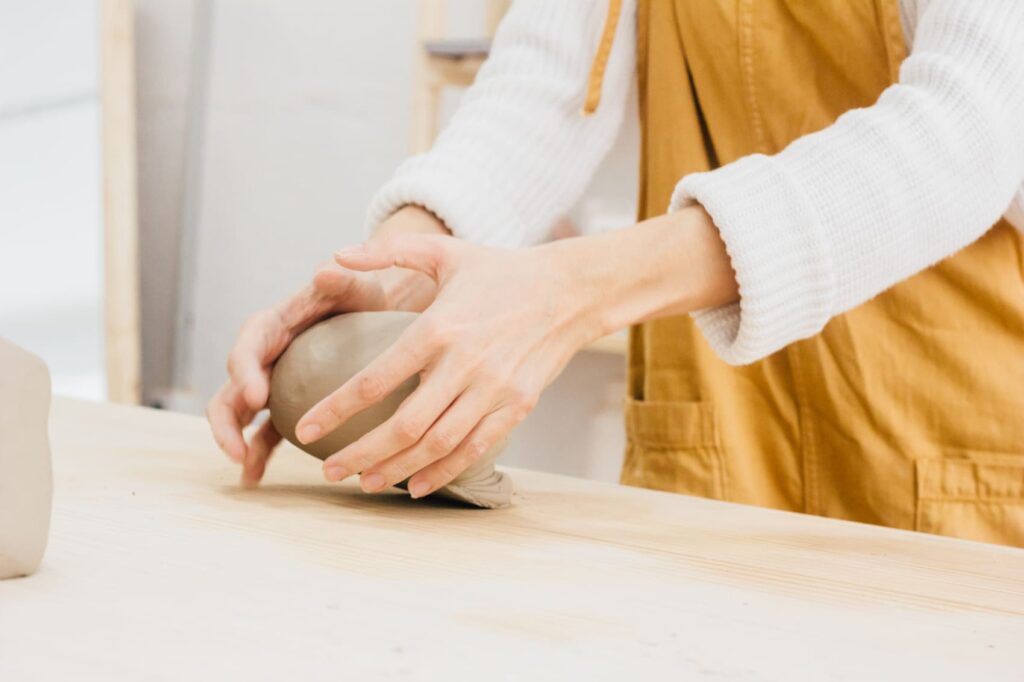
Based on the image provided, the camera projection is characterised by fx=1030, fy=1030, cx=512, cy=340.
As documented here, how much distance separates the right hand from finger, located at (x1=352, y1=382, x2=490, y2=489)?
6.2 inches

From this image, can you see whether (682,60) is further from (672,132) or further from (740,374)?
(740,374)

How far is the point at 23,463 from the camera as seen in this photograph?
516 millimetres

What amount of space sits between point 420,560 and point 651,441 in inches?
19.5

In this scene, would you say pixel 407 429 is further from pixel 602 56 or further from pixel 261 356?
pixel 602 56

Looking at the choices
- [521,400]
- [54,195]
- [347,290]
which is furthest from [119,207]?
[521,400]

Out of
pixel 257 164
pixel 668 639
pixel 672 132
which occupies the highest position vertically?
pixel 672 132

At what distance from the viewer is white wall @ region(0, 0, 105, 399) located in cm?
249

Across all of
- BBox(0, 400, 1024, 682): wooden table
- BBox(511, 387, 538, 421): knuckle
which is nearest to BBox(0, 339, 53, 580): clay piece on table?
BBox(0, 400, 1024, 682): wooden table

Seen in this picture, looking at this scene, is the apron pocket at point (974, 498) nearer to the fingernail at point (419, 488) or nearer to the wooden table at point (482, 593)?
the wooden table at point (482, 593)

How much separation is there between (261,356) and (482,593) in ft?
1.18

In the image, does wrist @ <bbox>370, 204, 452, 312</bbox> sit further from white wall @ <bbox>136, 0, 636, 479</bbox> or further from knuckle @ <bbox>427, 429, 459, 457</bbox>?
white wall @ <bbox>136, 0, 636, 479</bbox>

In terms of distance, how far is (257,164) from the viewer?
2566 mm

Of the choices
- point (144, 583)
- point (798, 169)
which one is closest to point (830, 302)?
point (798, 169)

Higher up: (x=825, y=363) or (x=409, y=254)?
(x=409, y=254)
